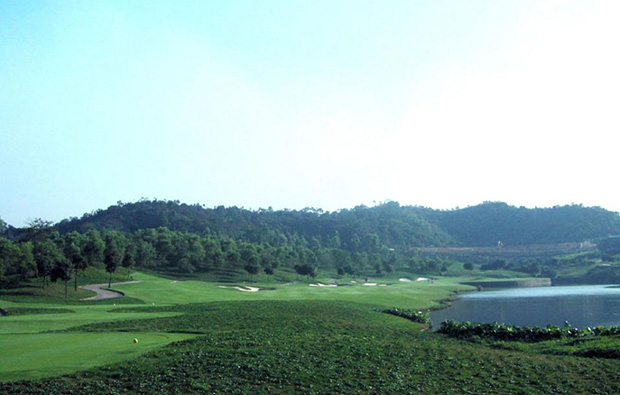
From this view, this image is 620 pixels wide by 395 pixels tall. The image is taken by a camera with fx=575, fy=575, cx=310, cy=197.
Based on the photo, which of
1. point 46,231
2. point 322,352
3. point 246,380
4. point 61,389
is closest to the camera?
point 61,389

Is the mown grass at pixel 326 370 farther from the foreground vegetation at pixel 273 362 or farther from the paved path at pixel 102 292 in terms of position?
the paved path at pixel 102 292

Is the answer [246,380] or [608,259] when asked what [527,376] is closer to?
[246,380]

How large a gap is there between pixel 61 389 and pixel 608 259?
14527cm

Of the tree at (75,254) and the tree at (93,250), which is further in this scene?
the tree at (93,250)

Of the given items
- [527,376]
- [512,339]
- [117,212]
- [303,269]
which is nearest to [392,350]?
[527,376]

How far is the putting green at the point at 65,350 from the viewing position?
1758 centimetres

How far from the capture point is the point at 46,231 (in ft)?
336

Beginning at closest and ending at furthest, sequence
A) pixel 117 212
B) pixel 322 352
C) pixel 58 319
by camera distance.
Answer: pixel 322 352 → pixel 58 319 → pixel 117 212

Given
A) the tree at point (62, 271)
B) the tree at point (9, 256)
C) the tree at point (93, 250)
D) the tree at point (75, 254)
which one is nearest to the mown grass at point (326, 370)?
the tree at point (62, 271)

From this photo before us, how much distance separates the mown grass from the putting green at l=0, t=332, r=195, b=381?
815 millimetres

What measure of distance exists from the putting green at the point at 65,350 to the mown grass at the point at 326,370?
2.67 ft

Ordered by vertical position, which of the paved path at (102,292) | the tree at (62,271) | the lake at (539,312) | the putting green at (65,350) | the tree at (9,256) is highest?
the tree at (9,256)

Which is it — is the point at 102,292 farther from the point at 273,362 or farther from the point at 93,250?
the point at 273,362

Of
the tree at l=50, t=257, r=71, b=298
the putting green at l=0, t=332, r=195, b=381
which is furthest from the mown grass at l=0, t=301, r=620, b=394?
the tree at l=50, t=257, r=71, b=298
